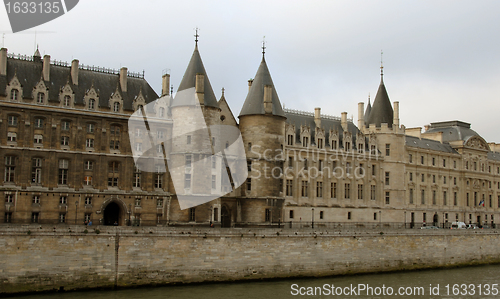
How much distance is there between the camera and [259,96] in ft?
199

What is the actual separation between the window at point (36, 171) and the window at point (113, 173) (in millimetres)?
5815

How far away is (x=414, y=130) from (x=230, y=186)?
37668 mm

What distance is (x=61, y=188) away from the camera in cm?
4997

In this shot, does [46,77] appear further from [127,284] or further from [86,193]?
[127,284]

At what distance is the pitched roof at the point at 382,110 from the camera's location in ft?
249

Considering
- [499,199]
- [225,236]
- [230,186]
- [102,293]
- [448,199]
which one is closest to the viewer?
[102,293]

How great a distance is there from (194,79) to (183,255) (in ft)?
61.7

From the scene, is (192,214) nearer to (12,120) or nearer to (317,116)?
(12,120)

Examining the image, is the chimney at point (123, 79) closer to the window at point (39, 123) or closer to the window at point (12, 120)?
the window at point (39, 123)

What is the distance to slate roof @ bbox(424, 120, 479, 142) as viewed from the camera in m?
89.3

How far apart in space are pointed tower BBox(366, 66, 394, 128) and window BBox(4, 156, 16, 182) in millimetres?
44434

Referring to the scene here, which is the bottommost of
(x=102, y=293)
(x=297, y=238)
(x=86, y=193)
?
(x=102, y=293)

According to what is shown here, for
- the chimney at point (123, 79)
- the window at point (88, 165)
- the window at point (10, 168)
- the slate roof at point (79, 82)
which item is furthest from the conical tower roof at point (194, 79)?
the window at point (10, 168)

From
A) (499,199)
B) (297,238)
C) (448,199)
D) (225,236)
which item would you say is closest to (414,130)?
(448,199)
